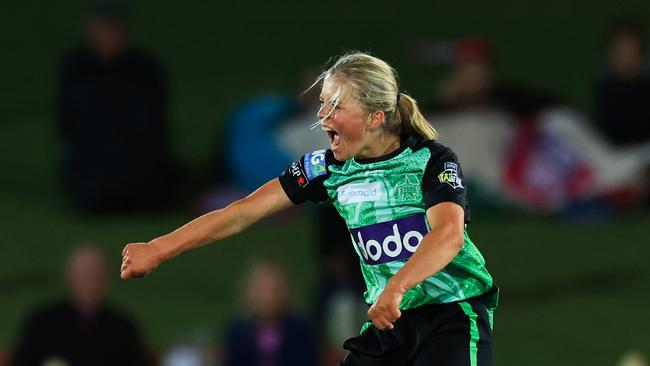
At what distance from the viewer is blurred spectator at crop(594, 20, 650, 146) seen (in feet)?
31.5

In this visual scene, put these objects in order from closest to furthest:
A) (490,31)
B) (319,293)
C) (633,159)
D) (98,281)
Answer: (98,281)
(319,293)
(633,159)
(490,31)

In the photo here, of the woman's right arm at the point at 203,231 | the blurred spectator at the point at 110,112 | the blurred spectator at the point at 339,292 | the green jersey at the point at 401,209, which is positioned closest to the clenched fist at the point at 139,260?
the woman's right arm at the point at 203,231

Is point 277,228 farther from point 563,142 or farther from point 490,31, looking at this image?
point 490,31

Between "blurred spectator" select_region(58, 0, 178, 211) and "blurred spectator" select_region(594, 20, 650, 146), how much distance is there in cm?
279

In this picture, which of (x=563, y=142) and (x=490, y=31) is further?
(x=490, y=31)

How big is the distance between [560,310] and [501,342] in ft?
2.03

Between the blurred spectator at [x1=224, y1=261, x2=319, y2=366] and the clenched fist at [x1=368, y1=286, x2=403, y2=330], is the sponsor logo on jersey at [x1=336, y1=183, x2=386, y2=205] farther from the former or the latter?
the blurred spectator at [x1=224, y1=261, x2=319, y2=366]

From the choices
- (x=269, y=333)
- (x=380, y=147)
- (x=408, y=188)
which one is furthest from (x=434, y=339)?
(x=269, y=333)

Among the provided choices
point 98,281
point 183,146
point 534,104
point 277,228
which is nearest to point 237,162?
point 277,228

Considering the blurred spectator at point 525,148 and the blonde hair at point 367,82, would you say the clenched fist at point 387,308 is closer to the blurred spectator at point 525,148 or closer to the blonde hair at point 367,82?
the blonde hair at point 367,82

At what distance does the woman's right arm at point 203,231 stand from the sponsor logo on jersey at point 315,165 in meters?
0.09

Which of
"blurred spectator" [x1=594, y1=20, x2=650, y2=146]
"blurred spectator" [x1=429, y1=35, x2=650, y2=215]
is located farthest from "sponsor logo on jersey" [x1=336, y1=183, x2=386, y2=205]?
"blurred spectator" [x1=594, y1=20, x2=650, y2=146]

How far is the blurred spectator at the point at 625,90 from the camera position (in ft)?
31.5

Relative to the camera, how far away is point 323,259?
27.3 ft
